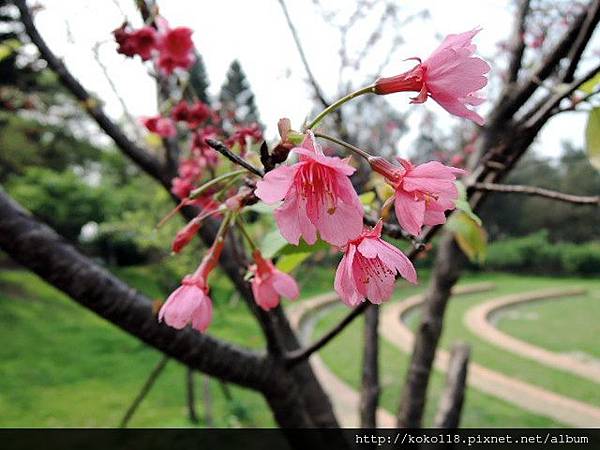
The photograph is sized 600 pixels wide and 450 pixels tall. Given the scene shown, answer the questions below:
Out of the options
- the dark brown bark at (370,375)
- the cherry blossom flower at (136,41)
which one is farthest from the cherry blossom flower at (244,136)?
the dark brown bark at (370,375)

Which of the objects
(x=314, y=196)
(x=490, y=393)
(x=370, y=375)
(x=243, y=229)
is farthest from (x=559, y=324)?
(x=314, y=196)

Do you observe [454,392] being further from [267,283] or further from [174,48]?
[174,48]

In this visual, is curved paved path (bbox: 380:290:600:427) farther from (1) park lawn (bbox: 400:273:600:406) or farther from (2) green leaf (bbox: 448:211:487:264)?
(2) green leaf (bbox: 448:211:487:264)

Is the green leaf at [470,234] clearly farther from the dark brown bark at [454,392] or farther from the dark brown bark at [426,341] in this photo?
the dark brown bark at [454,392]

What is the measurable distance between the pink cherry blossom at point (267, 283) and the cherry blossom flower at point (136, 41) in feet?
2.21

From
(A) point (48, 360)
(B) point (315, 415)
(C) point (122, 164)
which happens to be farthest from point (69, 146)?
(B) point (315, 415)

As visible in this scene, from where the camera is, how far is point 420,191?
47cm

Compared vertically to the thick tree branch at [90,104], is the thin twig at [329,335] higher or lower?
lower

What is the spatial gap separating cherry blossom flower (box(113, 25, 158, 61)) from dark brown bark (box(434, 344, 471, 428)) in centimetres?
138

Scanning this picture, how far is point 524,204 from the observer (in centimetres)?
2044

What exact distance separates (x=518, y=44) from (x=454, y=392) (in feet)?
3.77

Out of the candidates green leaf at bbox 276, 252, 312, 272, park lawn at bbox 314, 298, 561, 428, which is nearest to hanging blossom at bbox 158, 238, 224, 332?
green leaf at bbox 276, 252, 312, 272

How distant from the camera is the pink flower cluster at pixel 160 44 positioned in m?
1.12

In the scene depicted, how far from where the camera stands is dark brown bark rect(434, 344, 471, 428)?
165cm
